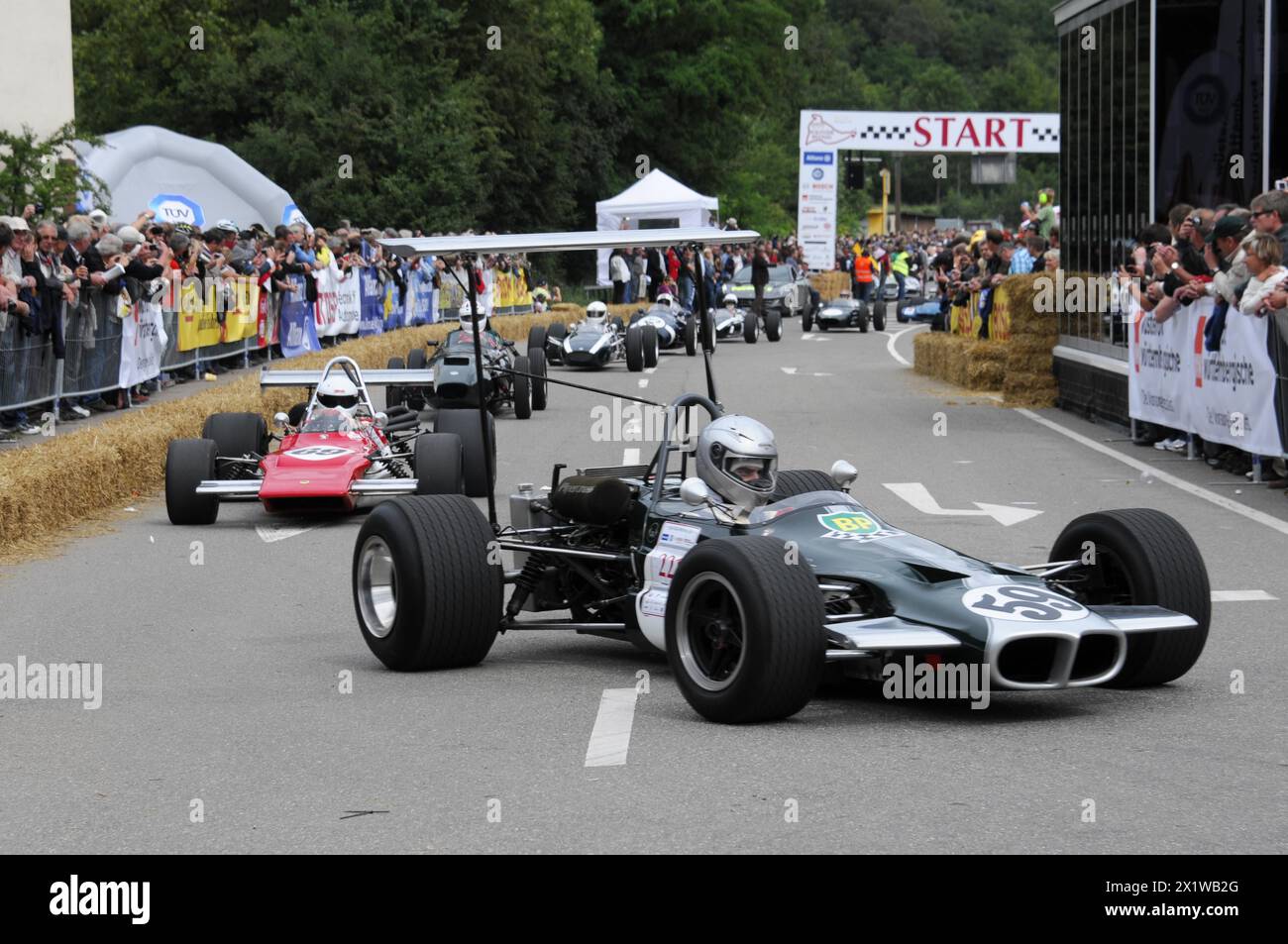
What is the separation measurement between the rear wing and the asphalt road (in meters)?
4.11

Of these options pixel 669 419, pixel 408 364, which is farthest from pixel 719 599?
pixel 408 364

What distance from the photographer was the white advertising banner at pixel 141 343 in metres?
20.7

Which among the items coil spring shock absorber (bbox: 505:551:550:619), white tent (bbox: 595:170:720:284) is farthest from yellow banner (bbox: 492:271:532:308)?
coil spring shock absorber (bbox: 505:551:550:619)

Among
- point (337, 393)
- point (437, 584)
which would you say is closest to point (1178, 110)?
point (337, 393)

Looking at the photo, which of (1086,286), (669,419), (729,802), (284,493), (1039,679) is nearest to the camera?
(729,802)

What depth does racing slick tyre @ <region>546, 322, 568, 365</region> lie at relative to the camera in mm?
31031

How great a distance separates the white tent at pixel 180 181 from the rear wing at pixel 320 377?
18.1 m

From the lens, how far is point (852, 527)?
7883 millimetres

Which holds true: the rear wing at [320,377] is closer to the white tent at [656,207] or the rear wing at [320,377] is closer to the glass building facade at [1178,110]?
the glass building facade at [1178,110]

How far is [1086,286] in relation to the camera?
2447 centimetres
